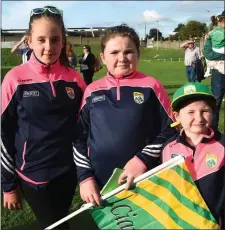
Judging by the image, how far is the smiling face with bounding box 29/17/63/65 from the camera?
2844mm

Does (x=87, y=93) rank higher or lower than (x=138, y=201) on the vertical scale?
higher

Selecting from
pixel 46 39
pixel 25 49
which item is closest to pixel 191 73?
pixel 25 49

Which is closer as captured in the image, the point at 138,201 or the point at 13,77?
the point at 138,201

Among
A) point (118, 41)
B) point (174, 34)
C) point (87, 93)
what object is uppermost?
point (174, 34)

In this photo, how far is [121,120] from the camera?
2.70 metres

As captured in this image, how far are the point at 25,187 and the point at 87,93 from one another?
741mm

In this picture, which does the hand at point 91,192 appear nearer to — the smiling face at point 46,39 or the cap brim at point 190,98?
the cap brim at point 190,98

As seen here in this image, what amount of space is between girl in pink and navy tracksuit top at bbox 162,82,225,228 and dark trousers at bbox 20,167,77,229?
73 cm

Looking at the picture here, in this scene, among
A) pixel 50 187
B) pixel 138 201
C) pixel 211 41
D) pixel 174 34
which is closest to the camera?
pixel 138 201

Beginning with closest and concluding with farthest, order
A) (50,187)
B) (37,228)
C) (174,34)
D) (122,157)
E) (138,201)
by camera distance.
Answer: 1. (138,201)
2. (122,157)
3. (50,187)
4. (37,228)
5. (174,34)

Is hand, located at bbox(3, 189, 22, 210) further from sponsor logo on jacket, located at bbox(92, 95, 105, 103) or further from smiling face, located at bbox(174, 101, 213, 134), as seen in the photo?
smiling face, located at bbox(174, 101, 213, 134)

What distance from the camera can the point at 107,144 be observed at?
8.92ft

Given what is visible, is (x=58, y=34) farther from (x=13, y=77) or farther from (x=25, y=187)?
(x=25, y=187)

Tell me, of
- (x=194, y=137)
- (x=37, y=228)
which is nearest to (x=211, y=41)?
(x=37, y=228)
